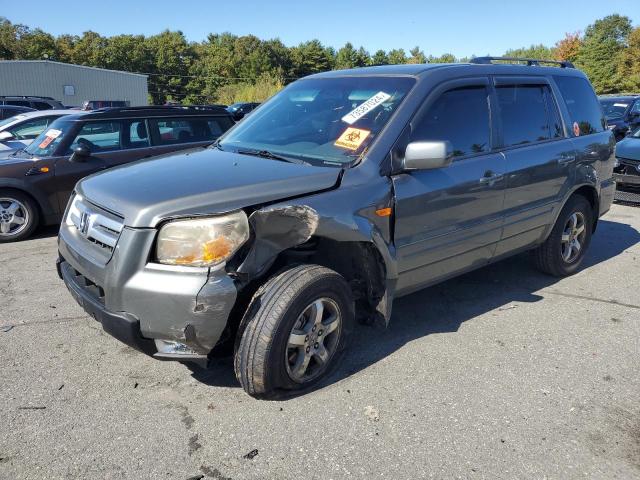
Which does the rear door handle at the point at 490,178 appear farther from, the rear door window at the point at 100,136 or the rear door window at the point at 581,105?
the rear door window at the point at 100,136

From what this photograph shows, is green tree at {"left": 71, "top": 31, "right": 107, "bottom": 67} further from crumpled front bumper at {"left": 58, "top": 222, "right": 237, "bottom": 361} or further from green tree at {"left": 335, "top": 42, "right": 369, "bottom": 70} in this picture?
crumpled front bumper at {"left": 58, "top": 222, "right": 237, "bottom": 361}

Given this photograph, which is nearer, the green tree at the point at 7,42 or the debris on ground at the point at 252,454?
the debris on ground at the point at 252,454

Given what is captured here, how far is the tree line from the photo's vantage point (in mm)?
70688

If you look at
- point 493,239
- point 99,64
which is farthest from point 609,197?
point 99,64

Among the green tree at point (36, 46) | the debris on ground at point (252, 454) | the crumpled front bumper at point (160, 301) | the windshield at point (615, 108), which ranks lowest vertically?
the debris on ground at point (252, 454)

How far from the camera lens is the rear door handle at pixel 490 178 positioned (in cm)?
389

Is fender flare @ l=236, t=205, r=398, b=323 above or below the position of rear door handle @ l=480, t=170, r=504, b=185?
below

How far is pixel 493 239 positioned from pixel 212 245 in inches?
94.7

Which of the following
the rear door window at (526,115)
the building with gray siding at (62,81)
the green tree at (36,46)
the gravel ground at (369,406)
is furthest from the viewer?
the green tree at (36,46)

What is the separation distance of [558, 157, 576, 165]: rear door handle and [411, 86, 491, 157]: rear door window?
1.03 metres

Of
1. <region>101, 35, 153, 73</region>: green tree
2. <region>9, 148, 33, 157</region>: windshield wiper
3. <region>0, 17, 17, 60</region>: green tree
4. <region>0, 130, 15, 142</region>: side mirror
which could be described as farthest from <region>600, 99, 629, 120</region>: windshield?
<region>101, 35, 153, 73</region>: green tree

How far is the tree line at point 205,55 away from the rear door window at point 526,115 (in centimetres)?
6873

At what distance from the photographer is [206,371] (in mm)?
3379

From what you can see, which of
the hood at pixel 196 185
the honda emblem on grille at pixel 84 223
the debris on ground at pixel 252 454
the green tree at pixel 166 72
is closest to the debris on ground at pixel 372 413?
the debris on ground at pixel 252 454
